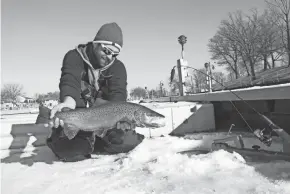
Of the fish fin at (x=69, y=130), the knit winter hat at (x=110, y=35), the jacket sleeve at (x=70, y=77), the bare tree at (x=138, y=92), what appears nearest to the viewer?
the fish fin at (x=69, y=130)

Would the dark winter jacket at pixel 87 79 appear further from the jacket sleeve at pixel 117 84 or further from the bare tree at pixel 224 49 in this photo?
the bare tree at pixel 224 49

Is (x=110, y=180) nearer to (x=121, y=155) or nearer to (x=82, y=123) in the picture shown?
(x=82, y=123)

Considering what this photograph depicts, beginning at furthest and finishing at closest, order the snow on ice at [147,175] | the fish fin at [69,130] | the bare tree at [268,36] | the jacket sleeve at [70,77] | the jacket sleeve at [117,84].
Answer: the bare tree at [268,36], the jacket sleeve at [117,84], the jacket sleeve at [70,77], the fish fin at [69,130], the snow on ice at [147,175]

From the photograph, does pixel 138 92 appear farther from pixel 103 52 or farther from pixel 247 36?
pixel 103 52

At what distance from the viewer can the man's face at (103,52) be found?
3.66 metres

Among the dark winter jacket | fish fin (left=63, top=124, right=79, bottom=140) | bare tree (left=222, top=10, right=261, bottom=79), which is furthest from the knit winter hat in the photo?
bare tree (left=222, top=10, right=261, bottom=79)

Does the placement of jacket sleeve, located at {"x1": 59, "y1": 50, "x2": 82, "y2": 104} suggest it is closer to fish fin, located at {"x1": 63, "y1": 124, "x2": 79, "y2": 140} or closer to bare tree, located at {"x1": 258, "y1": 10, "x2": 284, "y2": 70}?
fish fin, located at {"x1": 63, "y1": 124, "x2": 79, "y2": 140}

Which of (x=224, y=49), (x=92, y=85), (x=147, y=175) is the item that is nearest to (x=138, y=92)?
(x=224, y=49)

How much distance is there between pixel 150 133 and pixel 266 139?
2994mm

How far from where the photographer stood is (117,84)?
3.95 meters

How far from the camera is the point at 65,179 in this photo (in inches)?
118

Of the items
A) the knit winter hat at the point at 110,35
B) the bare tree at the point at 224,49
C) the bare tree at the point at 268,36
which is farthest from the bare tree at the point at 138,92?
the knit winter hat at the point at 110,35

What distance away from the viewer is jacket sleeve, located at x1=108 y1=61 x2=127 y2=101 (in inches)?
155

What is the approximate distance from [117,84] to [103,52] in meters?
0.61
